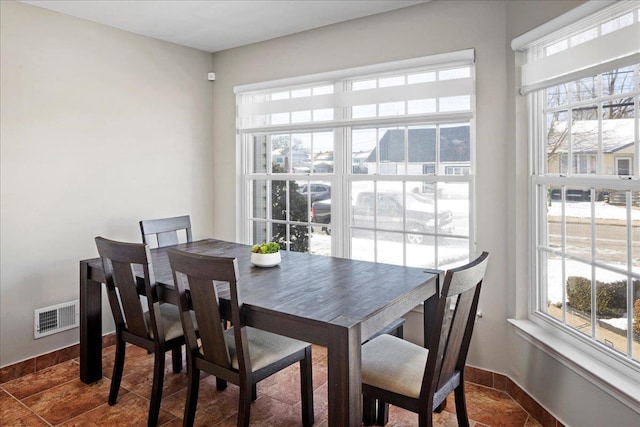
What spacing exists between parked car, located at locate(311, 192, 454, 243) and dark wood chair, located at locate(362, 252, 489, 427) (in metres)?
1.10

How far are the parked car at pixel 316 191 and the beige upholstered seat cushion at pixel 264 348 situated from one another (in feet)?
5.13

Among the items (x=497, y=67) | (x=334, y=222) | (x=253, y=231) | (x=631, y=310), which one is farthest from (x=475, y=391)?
(x=253, y=231)

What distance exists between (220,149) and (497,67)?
8.66 feet

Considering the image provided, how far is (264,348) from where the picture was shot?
2.16 metres

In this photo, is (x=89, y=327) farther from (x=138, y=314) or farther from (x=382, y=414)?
(x=382, y=414)

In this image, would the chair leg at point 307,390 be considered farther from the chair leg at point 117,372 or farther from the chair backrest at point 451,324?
the chair leg at point 117,372

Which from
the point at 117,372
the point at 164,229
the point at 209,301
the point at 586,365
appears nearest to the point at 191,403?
the point at 209,301

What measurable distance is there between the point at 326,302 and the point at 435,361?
529 millimetres

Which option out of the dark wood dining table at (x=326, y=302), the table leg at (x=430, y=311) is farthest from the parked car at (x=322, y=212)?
the table leg at (x=430, y=311)

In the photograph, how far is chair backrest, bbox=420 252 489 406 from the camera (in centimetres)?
168

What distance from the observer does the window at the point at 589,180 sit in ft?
6.28

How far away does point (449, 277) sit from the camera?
166 centimetres

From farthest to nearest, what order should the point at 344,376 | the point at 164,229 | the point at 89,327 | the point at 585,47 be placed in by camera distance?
1. the point at 164,229
2. the point at 89,327
3. the point at 585,47
4. the point at 344,376

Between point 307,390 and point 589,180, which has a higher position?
point 589,180
